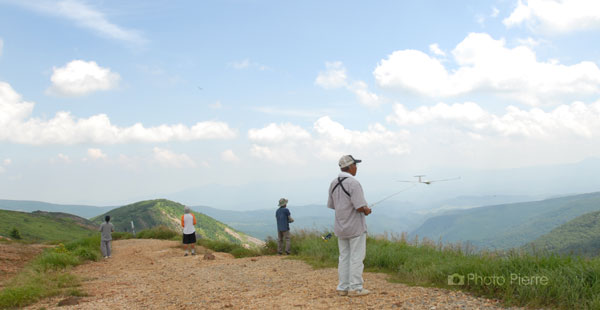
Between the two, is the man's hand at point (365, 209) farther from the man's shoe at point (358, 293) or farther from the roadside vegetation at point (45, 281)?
the roadside vegetation at point (45, 281)

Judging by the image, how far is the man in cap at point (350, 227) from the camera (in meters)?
6.32

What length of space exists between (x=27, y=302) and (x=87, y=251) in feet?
25.5

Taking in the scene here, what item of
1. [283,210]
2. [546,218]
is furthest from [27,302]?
[546,218]

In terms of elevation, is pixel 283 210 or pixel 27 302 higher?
pixel 283 210

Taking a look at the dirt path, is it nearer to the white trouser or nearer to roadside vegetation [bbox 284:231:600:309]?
the white trouser

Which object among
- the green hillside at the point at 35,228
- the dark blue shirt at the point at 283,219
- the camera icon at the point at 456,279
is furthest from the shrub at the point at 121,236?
the camera icon at the point at 456,279

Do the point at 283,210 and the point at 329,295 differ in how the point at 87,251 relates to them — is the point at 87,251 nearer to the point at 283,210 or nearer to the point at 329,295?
the point at 283,210

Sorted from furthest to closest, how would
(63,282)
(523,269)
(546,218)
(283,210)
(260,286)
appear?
1. (546,218)
2. (283,210)
3. (63,282)
4. (260,286)
5. (523,269)

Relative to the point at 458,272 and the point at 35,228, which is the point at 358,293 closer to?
the point at 458,272

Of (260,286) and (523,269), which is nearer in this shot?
(523,269)

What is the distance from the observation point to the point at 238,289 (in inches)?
310

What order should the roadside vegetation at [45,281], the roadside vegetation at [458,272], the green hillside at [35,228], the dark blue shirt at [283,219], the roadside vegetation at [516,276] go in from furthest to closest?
1. the green hillside at [35,228]
2. the dark blue shirt at [283,219]
3. the roadside vegetation at [45,281]
4. the roadside vegetation at [458,272]
5. the roadside vegetation at [516,276]

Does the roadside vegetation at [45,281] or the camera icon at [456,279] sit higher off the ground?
the camera icon at [456,279]

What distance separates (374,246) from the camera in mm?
10641
